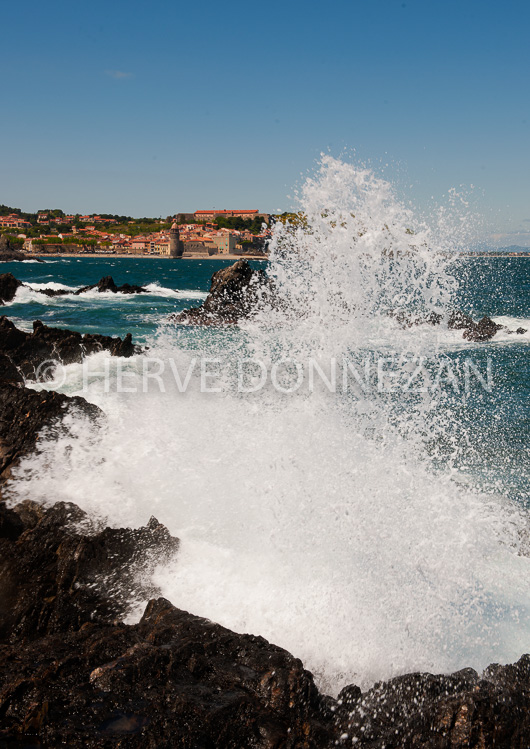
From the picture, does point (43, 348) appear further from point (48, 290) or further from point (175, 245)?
point (175, 245)

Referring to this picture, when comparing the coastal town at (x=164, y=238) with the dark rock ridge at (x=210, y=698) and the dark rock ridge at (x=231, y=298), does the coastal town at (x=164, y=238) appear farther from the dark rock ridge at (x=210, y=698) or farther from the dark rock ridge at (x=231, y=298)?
the dark rock ridge at (x=210, y=698)

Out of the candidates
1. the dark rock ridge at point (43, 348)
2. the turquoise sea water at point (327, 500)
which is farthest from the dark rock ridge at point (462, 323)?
the dark rock ridge at point (43, 348)

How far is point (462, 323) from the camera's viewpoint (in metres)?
27.6

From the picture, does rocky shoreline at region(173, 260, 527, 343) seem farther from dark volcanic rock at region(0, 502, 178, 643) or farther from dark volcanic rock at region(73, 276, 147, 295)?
dark volcanic rock at region(0, 502, 178, 643)

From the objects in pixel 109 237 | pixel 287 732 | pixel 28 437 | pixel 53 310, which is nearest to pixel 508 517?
pixel 287 732

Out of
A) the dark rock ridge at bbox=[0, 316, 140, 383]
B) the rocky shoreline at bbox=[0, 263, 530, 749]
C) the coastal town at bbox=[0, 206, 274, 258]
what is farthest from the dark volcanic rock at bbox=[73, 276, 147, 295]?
the coastal town at bbox=[0, 206, 274, 258]

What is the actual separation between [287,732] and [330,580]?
91.1 inches

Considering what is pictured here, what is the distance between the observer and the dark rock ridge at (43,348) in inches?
575

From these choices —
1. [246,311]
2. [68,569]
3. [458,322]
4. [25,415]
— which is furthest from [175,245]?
[68,569]

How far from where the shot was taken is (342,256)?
12.2m

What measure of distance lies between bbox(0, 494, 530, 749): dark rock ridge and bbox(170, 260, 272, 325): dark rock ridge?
2131 centimetres

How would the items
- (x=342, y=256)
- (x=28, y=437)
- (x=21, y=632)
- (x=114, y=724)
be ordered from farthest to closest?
(x=342, y=256), (x=28, y=437), (x=21, y=632), (x=114, y=724)

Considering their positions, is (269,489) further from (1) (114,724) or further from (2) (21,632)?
(1) (114,724)

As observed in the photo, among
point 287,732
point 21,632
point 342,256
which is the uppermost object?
point 342,256
